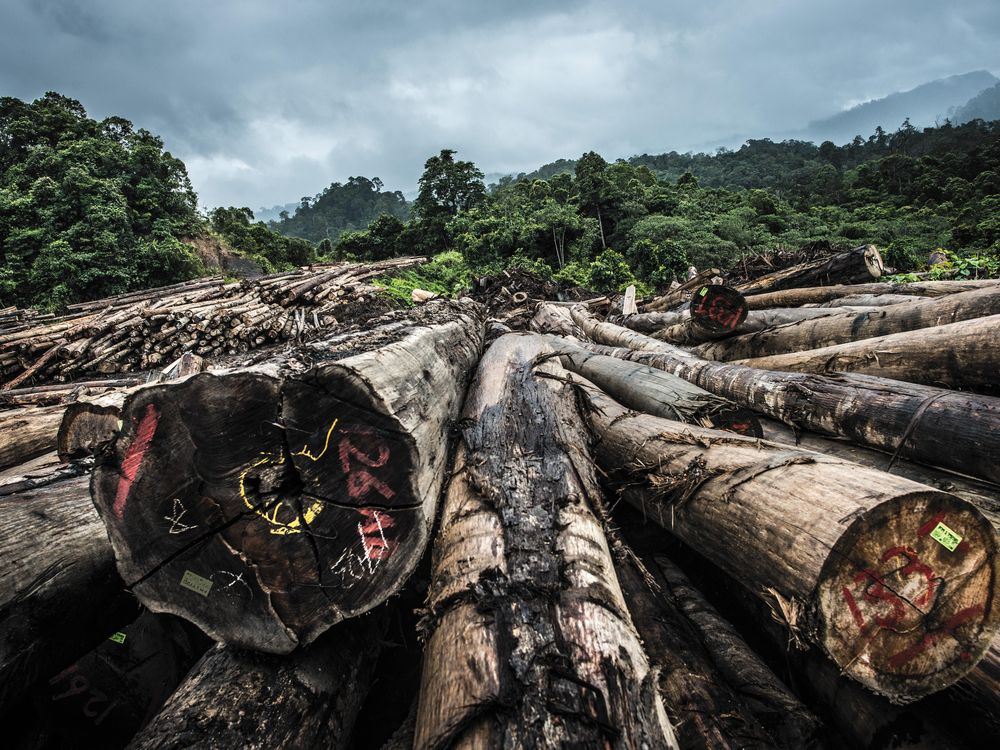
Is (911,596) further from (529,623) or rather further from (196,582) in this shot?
(196,582)

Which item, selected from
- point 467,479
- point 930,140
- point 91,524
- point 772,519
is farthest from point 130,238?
point 930,140

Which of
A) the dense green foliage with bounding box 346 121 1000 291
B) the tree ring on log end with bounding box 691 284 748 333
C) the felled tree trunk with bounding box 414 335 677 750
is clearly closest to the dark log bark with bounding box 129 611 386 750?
the felled tree trunk with bounding box 414 335 677 750

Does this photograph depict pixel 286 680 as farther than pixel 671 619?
No

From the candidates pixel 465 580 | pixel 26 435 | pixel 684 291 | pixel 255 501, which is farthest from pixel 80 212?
pixel 465 580

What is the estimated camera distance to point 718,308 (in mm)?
5184

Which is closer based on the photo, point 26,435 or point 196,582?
point 196,582

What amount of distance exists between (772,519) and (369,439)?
151cm

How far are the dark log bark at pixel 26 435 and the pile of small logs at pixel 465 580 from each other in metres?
2.45

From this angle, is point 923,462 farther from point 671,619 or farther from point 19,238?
point 19,238

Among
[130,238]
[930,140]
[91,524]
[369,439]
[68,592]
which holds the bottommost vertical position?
[68,592]

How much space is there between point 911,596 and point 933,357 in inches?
104

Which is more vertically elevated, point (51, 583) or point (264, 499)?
point (264, 499)

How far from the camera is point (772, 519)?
4.91 feet

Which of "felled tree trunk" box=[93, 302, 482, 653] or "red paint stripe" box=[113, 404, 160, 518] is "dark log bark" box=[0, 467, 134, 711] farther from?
"red paint stripe" box=[113, 404, 160, 518]
